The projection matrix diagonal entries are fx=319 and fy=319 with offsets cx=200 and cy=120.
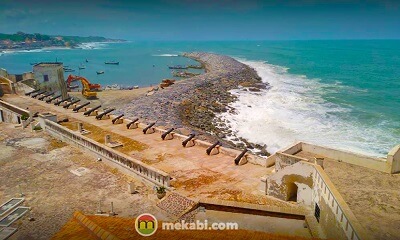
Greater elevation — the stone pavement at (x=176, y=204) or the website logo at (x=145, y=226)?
the website logo at (x=145, y=226)

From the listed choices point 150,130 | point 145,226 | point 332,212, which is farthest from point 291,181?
point 150,130

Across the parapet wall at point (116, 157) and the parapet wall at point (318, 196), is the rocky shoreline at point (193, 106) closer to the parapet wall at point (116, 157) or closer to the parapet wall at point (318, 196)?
the parapet wall at point (116, 157)

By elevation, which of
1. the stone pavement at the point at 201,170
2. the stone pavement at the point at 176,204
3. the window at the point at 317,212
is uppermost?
the window at the point at 317,212

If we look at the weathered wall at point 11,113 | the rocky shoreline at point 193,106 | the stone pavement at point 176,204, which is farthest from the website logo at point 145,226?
the weathered wall at point 11,113

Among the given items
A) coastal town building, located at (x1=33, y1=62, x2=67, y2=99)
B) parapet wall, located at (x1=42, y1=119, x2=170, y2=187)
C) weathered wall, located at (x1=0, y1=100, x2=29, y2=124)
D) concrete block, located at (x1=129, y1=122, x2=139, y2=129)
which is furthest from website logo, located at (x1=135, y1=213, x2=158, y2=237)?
coastal town building, located at (x1=33, y1=62, x2=67, y2=99)

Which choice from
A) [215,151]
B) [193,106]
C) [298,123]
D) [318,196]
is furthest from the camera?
[193,106]

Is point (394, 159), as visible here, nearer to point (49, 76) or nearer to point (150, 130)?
point (150, 130)

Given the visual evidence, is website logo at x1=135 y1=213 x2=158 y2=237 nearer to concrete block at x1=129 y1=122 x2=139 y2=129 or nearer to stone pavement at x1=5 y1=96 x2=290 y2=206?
stone pavement at x1=5 y1=96 x2=290 y2=206
